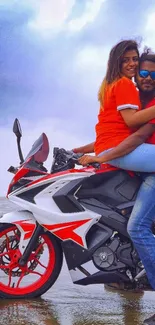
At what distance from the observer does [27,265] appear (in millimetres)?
4945

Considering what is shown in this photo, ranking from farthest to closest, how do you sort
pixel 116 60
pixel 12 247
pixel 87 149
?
pixel 87 149
pixel 12 247
pixel 116 60

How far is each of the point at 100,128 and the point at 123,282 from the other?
128 cm

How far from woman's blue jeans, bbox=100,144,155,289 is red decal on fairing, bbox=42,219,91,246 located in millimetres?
457

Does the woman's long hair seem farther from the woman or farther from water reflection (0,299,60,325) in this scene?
water reflection (0,299,60,325)

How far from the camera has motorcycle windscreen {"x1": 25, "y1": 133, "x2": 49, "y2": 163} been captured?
4953 millimetres

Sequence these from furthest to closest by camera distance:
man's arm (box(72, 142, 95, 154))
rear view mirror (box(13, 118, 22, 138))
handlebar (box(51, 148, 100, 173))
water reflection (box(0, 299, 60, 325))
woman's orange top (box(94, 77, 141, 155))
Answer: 1. man's arm (box(72, 142, 95, 154))
2. rear view mirror (box(13, 118, 22, 138))
3. handlebar (box(51, 148, 100, 173))
4. woman's orange top (box(94, 77, 141, 155))
5. water reflection (box(0, 299, 60, 325))

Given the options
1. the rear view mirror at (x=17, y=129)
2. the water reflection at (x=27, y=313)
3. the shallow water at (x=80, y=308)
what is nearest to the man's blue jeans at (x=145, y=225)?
the shallow water at (x=80, y=308)

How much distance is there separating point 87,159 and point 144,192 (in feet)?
1.85

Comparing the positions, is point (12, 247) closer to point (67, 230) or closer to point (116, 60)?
point (67, 230)

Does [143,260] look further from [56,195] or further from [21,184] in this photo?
[21,184]

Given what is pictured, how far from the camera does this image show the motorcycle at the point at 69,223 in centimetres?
458

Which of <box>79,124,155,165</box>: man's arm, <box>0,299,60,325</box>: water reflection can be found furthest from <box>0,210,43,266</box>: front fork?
<box>79,124,155,165</box>: man's arm

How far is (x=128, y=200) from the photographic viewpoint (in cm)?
464

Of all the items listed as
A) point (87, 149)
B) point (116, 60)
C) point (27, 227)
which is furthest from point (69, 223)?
point (116, 60)
